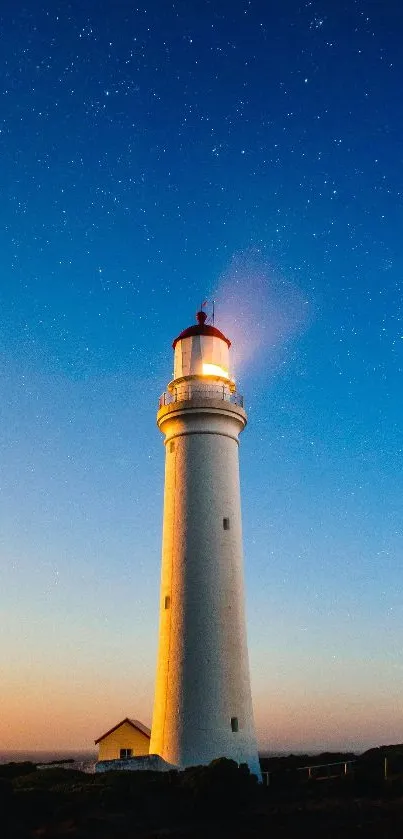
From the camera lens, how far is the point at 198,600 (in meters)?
20.9

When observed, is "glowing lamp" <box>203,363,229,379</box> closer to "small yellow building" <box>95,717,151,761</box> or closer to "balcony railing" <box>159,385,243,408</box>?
"balcony railing" <box>159,385,243,408</box>

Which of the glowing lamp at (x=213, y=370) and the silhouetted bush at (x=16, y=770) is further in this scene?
the glowing lamp at (x=213, y=370)

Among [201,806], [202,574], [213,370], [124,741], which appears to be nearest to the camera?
[201,806]

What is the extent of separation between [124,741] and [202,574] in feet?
21.1

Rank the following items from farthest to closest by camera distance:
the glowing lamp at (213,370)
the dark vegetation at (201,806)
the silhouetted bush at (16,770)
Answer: the glowing lamp at (213,370) < the silhouetted bush at (16,770) < the dark vegetation at (201,806)

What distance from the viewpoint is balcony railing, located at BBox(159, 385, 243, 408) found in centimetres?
2277

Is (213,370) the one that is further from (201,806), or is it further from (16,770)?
(16,770)

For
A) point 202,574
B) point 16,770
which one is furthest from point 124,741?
point 202,574

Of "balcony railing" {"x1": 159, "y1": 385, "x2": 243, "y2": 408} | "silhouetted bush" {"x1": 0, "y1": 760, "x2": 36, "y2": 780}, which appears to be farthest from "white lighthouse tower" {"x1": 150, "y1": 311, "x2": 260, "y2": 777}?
"silhouetted bush" {"x1": 0, "y1": 760, "x2": 36, "y2": 780}

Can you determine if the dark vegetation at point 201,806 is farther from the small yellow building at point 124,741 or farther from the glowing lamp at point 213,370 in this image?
Answer: the glowing lamp at point 213,370

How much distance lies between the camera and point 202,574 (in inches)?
831

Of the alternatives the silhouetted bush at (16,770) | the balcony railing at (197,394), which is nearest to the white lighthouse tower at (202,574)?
the balcony railing at (197,394)

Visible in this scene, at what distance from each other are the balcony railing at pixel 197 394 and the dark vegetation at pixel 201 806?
1034 cm

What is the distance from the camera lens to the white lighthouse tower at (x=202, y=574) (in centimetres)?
1978
